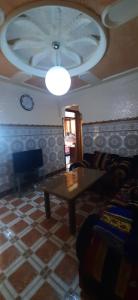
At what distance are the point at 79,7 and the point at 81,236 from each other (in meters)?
2.14

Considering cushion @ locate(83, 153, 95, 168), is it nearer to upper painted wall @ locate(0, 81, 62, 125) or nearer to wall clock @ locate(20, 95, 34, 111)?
upper painted wall @ locate(0, 81, 62, 125)

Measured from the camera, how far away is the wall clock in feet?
11.2

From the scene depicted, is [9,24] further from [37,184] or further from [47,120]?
[37,184]

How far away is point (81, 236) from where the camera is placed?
3.83 ft

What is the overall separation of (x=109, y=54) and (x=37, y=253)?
9.59ft

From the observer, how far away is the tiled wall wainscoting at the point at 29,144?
3.08 metres

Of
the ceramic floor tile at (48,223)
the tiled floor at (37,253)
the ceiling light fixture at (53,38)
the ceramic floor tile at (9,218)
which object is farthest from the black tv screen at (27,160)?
the ceiling light fixture at (53,38)

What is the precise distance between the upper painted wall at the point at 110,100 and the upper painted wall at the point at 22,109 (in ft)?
2.41

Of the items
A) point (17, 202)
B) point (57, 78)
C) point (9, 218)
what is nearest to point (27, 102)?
point (57, 78)

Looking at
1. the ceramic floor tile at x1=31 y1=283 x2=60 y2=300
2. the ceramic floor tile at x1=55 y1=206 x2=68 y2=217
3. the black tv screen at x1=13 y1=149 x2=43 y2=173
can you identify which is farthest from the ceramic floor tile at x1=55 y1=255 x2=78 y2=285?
the black tv screen at x1=13 y1=149 x2=43 y2=173

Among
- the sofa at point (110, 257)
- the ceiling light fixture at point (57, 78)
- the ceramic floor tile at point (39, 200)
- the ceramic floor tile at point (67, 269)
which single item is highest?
the ceiling light fixture at point (57, 78)

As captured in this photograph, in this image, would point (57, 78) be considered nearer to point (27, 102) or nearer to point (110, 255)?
point (110, 255)

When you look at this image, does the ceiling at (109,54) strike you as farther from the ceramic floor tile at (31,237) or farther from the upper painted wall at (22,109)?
the ceramic floor tile at (31,237)

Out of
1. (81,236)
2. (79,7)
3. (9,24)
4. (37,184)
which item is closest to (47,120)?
(37,184)
